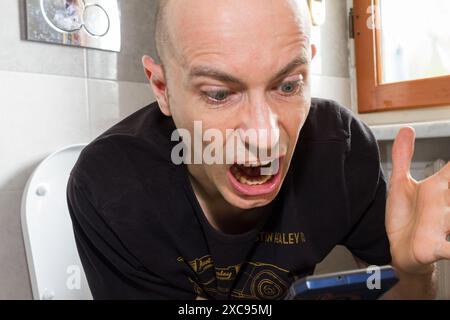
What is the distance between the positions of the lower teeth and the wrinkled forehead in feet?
0.56

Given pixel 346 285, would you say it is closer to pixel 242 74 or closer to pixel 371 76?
pixel 242 74

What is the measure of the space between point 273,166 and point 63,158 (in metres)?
0.48

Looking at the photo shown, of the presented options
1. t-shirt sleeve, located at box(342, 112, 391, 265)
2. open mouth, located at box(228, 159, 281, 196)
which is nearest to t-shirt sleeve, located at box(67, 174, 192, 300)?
open mouth, located at box(228, 159, 281, 196)

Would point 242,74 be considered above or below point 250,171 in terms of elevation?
above

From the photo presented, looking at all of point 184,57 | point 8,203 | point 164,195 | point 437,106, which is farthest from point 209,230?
point 437,106

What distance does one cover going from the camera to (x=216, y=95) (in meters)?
0.67

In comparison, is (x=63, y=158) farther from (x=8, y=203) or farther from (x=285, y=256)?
(x=285, y=256)

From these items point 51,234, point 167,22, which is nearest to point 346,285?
point 167,22

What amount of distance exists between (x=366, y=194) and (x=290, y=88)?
1.09 feet

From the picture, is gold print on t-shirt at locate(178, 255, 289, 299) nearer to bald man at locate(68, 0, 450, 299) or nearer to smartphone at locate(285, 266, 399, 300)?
bald man at locate(68, 0, 450, 299)

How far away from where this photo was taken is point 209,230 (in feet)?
2.66

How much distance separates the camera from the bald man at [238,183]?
2.11 feet

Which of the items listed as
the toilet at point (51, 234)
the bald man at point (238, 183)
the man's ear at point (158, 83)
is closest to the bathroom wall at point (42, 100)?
the toilet at point (51, 234)

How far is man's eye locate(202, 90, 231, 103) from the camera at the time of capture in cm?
66
